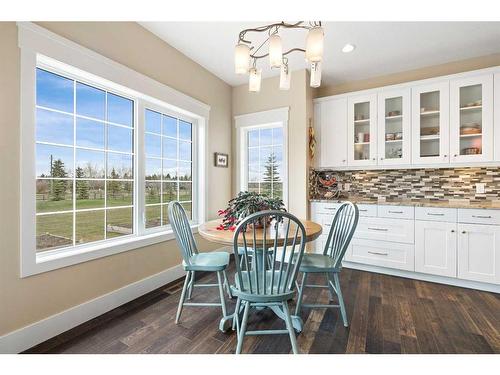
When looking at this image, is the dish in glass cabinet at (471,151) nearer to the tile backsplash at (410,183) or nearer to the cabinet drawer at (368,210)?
the tile backsplash at (410,183)

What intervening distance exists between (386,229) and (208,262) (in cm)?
227

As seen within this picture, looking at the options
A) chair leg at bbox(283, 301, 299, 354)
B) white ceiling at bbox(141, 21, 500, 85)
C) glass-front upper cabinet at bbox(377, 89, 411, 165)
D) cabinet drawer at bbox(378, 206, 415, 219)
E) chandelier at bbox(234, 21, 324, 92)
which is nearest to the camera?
chair leg at bbox(283, 301, 299, 354)

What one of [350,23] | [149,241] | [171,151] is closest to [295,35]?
[350,23]

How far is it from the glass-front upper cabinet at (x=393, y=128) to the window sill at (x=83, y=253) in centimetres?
307

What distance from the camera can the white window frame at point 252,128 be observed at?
3.56 meters

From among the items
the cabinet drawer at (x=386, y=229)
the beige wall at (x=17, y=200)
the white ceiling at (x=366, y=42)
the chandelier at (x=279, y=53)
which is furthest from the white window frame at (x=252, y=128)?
the chandelier at (x=279, y=53)

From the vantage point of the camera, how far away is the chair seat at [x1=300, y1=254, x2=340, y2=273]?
1915 millimetres

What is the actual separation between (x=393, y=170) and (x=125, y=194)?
3.49 metres

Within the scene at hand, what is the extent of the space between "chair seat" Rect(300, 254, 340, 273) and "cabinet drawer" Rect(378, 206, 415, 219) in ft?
4.49

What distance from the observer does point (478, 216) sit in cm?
256

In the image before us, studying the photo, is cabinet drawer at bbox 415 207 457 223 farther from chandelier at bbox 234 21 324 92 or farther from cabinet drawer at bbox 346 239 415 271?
chandelier at bbox 234 21 324 92

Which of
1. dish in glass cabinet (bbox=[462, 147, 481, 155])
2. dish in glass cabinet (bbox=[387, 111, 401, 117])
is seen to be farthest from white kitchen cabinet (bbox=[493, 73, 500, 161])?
dish in glass cabinet (bbox=[387, 111, 401, 117])

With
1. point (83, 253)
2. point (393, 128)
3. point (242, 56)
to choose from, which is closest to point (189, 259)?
point (83, 253)

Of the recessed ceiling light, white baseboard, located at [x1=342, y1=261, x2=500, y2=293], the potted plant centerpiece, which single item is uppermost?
the recessed ceiling light
